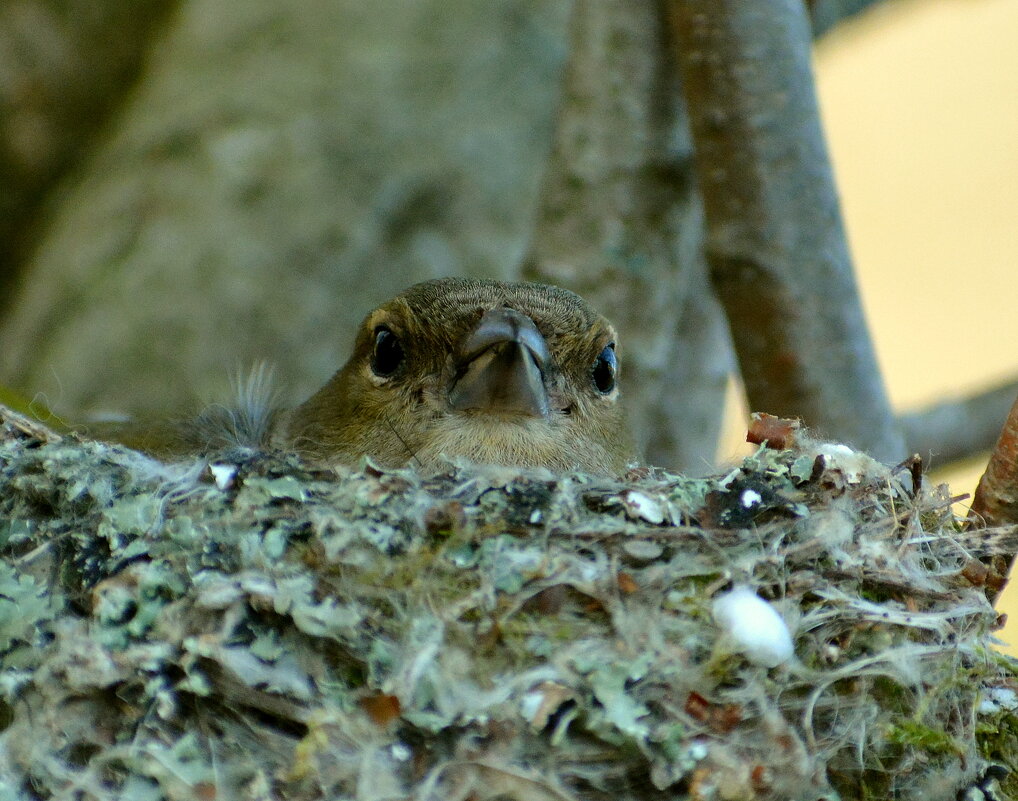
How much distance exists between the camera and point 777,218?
12.8 feet

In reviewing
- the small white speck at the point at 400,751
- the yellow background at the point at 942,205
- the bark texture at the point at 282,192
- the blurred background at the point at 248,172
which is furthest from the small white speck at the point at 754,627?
the yellow background at the point at 942,205

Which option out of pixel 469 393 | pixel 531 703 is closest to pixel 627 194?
pixel 469 393

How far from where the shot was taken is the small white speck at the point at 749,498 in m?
2.45

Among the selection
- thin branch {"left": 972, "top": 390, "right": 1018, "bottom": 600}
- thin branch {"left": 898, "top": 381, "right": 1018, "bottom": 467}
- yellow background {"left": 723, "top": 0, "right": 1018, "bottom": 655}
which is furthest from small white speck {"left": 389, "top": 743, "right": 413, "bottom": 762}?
yellow background {"left": 723, "top": 0, "right": 1018, "bottom": 655}

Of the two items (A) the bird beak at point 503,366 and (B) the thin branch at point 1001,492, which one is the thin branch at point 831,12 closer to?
(A) the bird beak at point 503,366

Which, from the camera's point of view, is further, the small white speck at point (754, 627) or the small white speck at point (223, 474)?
the small white speck at point (223, 474)

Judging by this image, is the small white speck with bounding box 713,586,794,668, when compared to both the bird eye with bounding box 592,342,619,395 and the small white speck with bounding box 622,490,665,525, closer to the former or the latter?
the small white speck with bounding box 622,490,665,525

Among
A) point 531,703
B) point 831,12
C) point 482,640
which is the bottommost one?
point 531,703

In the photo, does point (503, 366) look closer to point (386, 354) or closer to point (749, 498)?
point (386, 354)

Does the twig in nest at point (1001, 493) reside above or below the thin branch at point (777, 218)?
below

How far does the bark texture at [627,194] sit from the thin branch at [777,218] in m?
0.42

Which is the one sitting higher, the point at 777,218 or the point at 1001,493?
the point at 777,218

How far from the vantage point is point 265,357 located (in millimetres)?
5988

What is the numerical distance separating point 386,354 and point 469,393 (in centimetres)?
42
